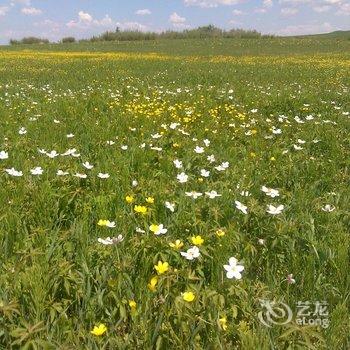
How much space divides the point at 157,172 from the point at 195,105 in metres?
4.71

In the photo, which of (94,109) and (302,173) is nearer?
(302,173)

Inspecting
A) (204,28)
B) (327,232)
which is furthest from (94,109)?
(204,28)

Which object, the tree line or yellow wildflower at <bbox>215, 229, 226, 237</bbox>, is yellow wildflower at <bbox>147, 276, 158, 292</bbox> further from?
→ the tree line

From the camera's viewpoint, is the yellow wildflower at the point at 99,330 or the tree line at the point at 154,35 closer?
the yellow wildflower at the point at 99,330

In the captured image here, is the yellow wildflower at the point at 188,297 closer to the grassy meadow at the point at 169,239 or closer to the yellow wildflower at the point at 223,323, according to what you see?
the grassy meadow at the point at 169,239

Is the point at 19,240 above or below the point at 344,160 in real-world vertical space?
above

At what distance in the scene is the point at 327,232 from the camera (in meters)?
3.22

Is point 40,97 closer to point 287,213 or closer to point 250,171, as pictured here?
point 250,171
